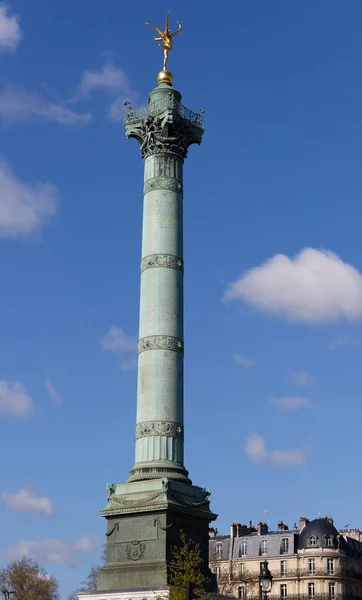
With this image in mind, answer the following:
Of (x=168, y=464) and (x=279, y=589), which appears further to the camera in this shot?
(x=279, y=589)

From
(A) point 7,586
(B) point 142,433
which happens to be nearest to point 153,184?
(B) point 142,433

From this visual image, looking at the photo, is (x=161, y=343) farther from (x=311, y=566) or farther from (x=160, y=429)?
(x=311, y=566)

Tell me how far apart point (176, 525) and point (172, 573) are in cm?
199

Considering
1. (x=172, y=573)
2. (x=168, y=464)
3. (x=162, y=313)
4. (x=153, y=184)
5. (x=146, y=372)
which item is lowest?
(x=172, y=573)

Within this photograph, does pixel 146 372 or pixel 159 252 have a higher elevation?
pixel 159 252

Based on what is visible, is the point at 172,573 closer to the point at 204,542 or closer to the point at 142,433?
the point at 204,542

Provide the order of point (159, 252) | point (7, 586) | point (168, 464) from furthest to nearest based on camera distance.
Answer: point (7, 586) → point (159, 252) → point (168, 464)

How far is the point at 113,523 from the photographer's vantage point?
39.0 m

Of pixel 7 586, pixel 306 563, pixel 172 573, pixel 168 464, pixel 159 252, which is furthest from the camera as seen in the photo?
pixel 306 563

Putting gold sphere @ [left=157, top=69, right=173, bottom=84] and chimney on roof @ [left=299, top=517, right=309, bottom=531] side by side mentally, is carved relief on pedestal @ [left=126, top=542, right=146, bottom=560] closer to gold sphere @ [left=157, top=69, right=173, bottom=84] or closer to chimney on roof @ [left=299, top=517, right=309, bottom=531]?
gold sphere @ [left=157, top=69, right=173, bottom=84]

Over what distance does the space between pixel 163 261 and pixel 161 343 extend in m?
3.79

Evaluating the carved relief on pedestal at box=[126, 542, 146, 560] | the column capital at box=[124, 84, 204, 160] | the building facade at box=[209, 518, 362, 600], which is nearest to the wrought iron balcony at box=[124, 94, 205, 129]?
the column capital at box=[124, 84, 204, 160]

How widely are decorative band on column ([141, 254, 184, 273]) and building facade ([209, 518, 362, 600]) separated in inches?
1505

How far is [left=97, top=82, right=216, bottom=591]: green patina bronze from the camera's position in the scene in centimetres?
3756
